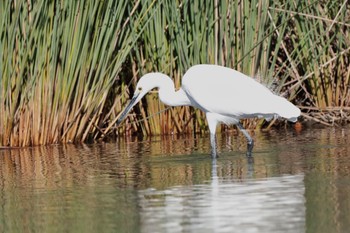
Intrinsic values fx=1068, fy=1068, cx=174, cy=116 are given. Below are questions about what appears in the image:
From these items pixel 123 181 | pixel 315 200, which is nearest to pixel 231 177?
pixel 123 181

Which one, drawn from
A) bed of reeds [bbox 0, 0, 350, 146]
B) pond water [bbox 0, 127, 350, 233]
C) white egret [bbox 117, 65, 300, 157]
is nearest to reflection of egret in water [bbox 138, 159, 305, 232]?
pond water [bbox 0, 127, 350, 233]

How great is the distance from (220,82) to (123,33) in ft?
5.81

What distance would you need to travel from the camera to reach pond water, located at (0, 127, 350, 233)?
5844mm

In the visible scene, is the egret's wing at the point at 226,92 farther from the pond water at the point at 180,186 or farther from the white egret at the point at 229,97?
the pond water at the point at 180,186

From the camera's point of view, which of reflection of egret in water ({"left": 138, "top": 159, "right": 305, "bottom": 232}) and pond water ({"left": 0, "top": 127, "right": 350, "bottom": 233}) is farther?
pond water ({"left": 0, "top": 127, "right": 350, "bottom": 233})

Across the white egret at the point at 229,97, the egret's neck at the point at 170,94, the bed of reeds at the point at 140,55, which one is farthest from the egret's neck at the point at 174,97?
the bed of reeds at the point at 140,55

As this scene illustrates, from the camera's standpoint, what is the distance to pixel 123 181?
25.2 ft

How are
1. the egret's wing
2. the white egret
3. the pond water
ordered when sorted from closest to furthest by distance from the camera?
the pond water
the white egret
the egret's wing

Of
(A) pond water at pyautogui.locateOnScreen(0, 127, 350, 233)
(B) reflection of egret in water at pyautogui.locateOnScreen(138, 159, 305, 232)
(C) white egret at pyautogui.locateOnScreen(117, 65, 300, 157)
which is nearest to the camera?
(B) reflection of egret in water at pyautogui.locateOnScreen(138, 159, 305, 232)

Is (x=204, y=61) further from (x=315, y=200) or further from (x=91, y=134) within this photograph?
(x=315, y=200)

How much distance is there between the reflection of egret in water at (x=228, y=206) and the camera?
222 inches

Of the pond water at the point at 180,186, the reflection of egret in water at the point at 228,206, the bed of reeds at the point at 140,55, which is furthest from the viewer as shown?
the bed of reeds at the point at 140,55

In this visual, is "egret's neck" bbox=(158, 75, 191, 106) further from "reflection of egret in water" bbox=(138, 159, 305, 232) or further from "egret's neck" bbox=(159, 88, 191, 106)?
"reflection of egret in water" bbox=(138, 159, 305, 232)

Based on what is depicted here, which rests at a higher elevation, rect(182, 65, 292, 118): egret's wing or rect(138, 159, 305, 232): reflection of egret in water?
rect(182, 65, 292, 118): egret's wing
